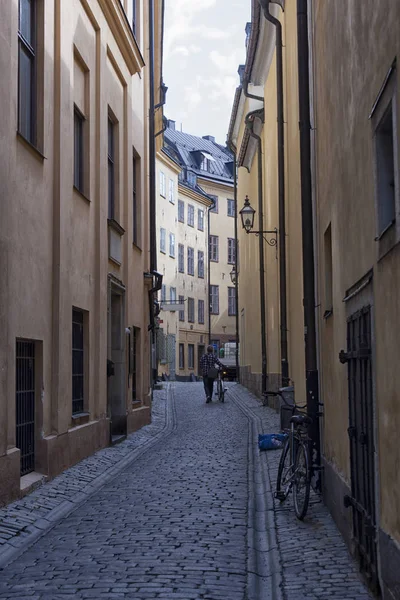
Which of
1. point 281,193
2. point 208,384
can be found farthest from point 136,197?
point 208,384

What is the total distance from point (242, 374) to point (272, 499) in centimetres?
2861

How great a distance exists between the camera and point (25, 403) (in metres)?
10.5

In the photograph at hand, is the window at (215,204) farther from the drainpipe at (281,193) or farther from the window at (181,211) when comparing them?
the drainpipe at (281,193)

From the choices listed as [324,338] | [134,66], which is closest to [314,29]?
[324,338]

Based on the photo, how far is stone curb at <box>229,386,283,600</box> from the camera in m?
6.08

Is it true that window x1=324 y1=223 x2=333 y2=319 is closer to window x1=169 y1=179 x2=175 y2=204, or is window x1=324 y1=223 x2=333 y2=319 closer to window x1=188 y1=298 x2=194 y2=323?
window x1=169 y1=179 x2=175 y2=204

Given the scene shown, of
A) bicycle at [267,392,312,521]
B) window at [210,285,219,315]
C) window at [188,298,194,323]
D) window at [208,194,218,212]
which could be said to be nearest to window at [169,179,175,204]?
window at [188,298,194,323]

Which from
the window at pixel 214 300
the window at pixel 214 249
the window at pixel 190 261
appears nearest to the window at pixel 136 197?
the window at pixel 190 261

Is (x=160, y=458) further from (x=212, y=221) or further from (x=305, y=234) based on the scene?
(x=212, y=221)

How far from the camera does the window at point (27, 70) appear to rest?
34.7 ft

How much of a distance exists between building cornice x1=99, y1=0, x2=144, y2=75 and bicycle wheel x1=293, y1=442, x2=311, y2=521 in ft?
30.2

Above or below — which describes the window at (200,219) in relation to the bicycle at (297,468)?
above

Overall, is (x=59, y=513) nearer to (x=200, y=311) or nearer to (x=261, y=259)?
(x=261, y=259)

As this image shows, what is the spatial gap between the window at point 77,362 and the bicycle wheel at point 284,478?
447 cm
